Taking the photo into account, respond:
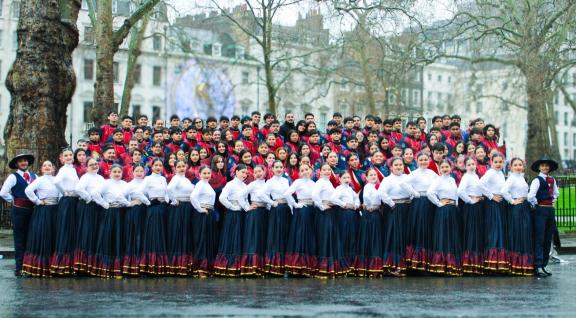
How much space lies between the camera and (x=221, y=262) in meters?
14.6

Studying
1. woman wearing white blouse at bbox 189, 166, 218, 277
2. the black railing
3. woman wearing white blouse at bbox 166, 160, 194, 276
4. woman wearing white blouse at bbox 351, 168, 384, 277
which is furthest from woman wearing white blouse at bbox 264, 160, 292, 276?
the black railing

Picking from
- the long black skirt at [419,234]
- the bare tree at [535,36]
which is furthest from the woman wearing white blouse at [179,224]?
the bare tree at [535,36]

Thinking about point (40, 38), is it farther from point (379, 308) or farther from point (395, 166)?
point (379, 308)

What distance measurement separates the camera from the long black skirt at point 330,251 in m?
14.4

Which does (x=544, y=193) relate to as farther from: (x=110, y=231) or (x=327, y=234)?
(x=110, y=231)

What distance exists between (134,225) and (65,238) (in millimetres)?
1179

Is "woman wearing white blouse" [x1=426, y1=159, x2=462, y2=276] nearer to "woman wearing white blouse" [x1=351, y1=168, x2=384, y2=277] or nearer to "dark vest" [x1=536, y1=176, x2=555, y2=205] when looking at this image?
"woman wearing white blouse" [x1=351, y1=168, x2=384, y2=277]

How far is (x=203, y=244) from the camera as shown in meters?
14.7

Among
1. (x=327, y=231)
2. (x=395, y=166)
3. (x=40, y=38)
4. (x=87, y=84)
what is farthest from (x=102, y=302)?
(x=87, y=84)

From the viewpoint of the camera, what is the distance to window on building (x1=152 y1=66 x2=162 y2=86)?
7269 cm

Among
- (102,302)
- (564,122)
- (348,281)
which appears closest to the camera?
(102,302)

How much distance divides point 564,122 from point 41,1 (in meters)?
98.3

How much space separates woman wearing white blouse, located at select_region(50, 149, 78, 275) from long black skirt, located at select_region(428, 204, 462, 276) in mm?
5893

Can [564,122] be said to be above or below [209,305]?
above
